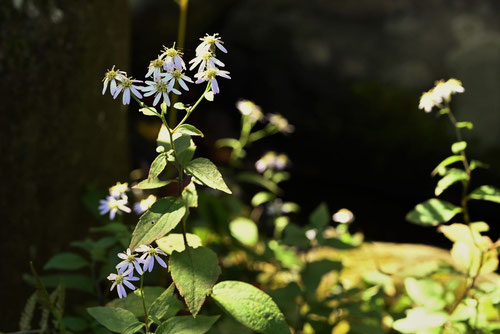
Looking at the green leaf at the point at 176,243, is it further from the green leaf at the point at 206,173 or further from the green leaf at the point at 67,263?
the green leaf at the point at 67,263

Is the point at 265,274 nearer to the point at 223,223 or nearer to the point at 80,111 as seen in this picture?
the point at 223,223

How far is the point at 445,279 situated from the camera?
2463 mm

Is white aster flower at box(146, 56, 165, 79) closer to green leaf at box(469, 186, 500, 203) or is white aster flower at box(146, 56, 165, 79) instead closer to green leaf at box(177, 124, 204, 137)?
green leaf at box(177, 124, 204, 137)

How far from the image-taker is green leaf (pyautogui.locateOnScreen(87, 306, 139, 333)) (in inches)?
47.2

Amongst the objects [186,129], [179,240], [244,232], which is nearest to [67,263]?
[179,240]

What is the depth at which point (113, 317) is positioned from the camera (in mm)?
1219

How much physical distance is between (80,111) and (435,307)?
1.31 m

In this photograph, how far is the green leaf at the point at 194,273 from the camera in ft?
3.79

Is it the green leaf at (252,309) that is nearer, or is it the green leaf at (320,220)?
the green leaf at (252,309)

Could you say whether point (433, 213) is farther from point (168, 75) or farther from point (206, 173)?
point (168, 75)

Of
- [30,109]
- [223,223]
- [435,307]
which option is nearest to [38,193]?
[30,109]

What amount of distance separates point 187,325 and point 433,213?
2.42 feet

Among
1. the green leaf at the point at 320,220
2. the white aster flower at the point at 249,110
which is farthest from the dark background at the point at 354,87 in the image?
the green leaf at the point at 320,220

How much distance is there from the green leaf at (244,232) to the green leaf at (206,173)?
3.73 ft
